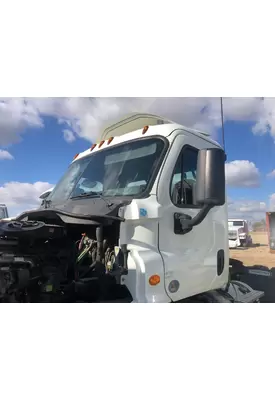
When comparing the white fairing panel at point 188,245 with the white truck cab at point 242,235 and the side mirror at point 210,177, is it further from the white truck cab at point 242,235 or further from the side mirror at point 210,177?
the white truck cab at point 242,235

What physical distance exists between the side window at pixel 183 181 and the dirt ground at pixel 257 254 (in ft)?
5.79

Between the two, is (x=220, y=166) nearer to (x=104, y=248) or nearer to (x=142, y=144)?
(x=142, y=144)

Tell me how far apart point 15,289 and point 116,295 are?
719mm

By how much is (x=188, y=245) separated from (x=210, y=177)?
704 millimetres

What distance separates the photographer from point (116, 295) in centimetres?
227

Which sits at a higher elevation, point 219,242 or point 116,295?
point 219,242

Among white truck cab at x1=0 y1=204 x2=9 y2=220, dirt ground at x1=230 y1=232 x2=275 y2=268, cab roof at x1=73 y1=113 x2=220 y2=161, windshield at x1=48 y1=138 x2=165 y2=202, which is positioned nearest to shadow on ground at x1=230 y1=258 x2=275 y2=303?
dirt ground at x1=230 y1=232 x2=275 y2=268

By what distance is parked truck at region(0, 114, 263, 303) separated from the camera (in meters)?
2.06

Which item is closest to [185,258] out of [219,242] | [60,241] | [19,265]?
[219,242]

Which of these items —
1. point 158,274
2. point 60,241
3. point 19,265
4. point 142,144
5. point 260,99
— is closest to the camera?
point 19,265

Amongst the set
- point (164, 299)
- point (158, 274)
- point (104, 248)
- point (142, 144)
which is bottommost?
point (164, 299)

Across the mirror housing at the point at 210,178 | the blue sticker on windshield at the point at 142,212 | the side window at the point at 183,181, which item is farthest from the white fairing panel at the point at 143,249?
the mirror housing at the point at 210,178

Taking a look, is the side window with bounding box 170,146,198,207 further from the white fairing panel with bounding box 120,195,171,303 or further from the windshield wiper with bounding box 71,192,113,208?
the windshield wiper with bounding box 71,192,113,208

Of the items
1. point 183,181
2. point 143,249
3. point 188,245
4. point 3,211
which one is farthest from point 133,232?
point 3,211
